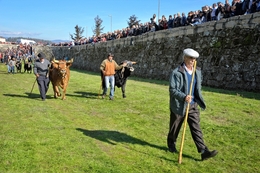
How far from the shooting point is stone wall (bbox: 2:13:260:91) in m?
12.8

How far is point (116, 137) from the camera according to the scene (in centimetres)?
651

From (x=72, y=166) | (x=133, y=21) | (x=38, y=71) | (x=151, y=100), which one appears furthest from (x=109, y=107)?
(x=133, y=21)

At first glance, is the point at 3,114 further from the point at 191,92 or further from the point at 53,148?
the point at 191,92

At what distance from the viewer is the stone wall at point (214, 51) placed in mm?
12836

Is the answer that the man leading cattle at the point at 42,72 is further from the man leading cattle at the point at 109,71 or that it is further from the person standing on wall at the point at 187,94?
the person standing on wall at the point at 187,94

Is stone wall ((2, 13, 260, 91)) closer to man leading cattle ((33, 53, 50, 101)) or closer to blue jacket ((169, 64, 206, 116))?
blue jacket ((169, 64, 206, 116))

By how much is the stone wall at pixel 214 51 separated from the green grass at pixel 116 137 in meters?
3.00

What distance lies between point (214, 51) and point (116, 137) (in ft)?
34.3

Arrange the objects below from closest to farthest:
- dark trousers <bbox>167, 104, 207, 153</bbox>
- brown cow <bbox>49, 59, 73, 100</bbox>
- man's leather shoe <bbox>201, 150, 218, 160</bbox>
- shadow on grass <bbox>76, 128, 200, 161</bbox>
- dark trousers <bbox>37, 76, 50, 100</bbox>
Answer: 1. man's leather shoe <bbox>201, 150, 218, 160</bbox>
2. dark trousers <bbox>167, 104, 207, 153</bbox>
3. shadow on grass <bbox>76, 128, 200, 161</bbox>
4. dark trousers <bbox>37, 76, 50, 100</bbox>
5. brown cow <bbox>49, 59, 73, 100</bbox>

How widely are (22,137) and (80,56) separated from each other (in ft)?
109

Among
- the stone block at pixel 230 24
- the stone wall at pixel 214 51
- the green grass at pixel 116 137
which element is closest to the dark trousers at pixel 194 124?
the green grass at pixel 116 137

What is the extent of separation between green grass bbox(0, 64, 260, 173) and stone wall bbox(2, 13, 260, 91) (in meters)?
3.00

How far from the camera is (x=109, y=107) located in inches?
389

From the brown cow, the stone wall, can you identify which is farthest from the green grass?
the stone wall
